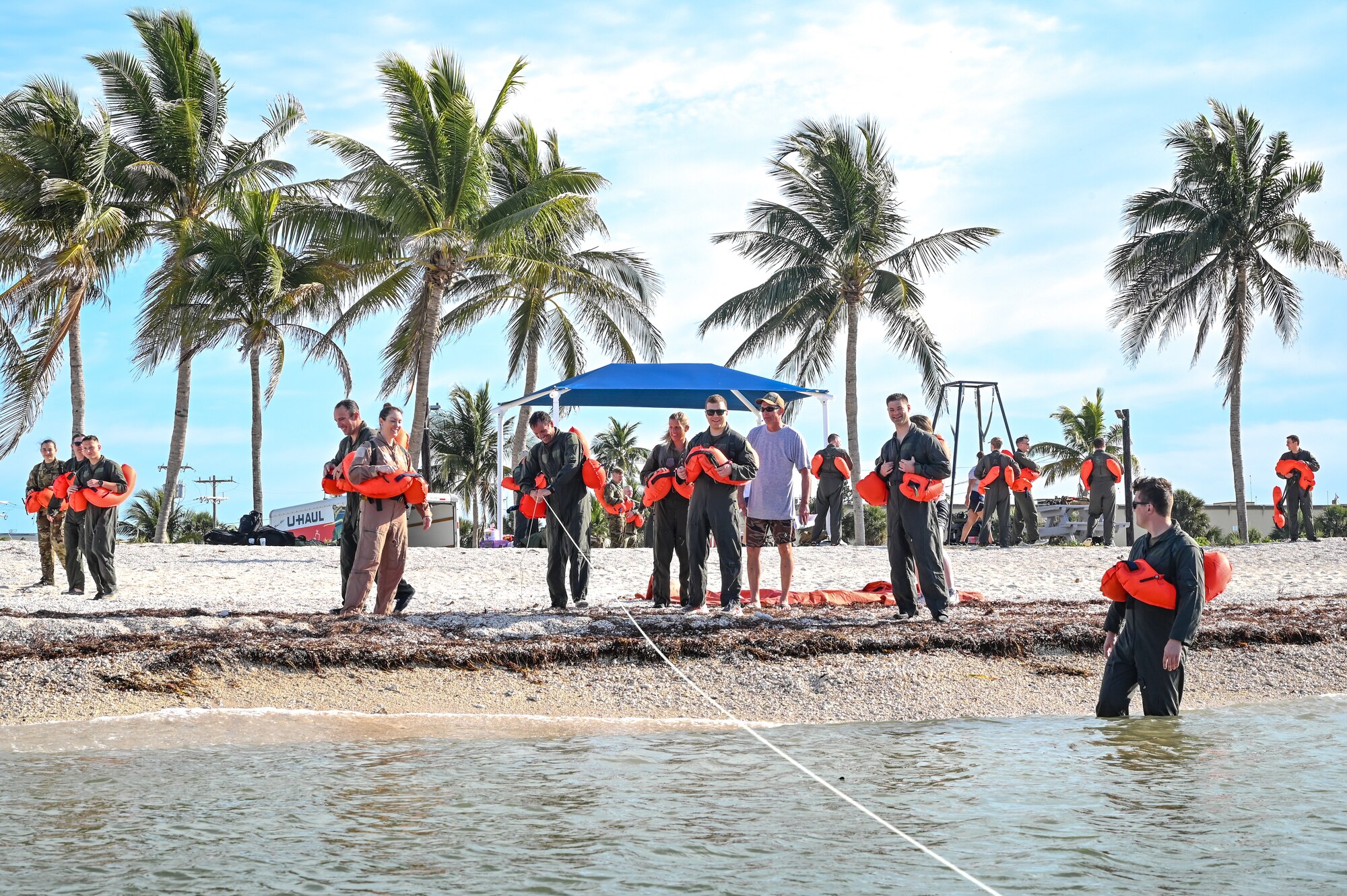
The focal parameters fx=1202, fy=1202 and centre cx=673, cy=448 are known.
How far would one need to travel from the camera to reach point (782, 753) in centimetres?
558

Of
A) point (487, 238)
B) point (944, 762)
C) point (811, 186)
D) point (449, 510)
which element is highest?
point (811, 186)

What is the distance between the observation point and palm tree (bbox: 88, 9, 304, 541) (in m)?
26.3

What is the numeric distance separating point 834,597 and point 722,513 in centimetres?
241

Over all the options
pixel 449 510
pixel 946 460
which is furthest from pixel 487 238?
pixel 946 460

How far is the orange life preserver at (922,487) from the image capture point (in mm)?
9305

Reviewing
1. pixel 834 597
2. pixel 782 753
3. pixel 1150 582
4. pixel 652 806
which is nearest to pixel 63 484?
pixel 834 597

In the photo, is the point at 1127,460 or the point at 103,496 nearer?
the point at 103,496

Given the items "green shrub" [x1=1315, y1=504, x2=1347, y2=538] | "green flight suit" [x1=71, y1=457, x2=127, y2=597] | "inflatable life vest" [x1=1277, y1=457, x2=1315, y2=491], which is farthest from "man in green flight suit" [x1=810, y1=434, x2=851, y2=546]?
"green shrub" [x1=1315, y1=504, x2=1347, y2=538]

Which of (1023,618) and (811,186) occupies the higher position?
(811,186)

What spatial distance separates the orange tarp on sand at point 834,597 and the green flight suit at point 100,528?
5387 millimetres

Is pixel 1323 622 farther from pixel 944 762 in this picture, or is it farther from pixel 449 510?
pixel 449 510

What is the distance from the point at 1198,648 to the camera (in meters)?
9.45

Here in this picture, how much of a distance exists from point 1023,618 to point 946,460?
1.76m

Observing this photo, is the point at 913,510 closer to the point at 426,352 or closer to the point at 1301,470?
the point at 1301,470
